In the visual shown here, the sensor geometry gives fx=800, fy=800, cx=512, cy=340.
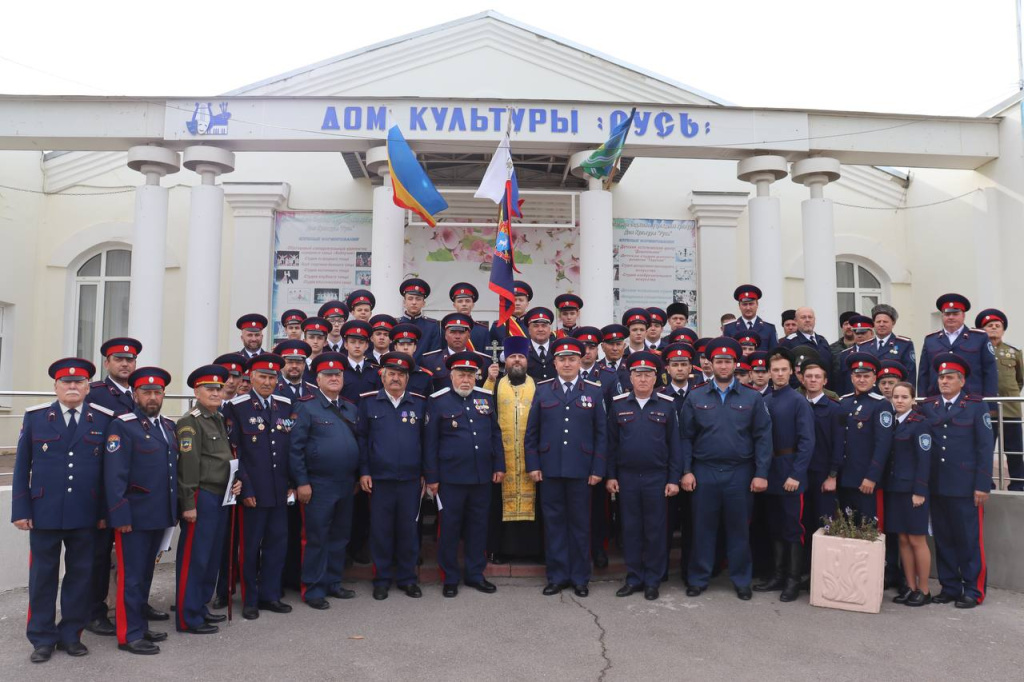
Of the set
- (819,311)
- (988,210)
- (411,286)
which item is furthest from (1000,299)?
(411,286)

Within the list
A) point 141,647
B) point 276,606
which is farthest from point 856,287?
point 141,647

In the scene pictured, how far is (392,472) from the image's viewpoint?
19.6 ft

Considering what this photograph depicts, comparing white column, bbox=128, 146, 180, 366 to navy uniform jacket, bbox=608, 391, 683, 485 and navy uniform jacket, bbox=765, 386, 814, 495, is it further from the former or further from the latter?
navy uniform jacket, bbox=765, 386, 814, 495

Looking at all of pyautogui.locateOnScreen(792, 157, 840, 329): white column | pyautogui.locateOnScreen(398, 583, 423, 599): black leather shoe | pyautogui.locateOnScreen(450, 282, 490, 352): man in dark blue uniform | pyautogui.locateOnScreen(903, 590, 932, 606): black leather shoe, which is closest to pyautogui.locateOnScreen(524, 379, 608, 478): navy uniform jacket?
pyautogui.locateOnScreen(398, 583, 423, 599): black leather shoe

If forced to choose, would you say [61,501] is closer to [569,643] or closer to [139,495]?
[139,495]

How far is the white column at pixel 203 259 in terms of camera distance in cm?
920

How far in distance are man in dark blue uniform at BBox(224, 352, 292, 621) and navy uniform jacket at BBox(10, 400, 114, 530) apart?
0.89 meters

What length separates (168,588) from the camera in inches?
250

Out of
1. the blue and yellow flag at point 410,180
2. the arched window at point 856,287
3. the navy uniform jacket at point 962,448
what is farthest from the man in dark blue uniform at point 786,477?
the arched window at point 856,287

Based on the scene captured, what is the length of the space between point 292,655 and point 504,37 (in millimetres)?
9412

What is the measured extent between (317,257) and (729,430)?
7.30 m

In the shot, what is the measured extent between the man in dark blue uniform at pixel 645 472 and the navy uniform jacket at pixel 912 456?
161cm

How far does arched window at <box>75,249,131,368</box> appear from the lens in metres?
11.8

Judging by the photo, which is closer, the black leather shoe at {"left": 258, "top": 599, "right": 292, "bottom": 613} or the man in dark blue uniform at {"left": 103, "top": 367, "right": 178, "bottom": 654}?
the man in dark blue uniform at {"left": 103, "top": 367, "right": 178, "bottom": 654}
